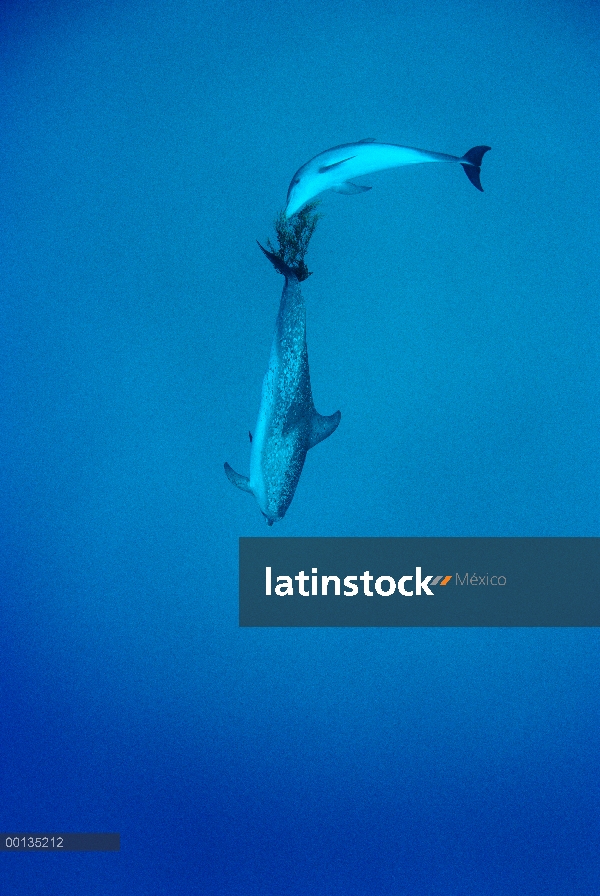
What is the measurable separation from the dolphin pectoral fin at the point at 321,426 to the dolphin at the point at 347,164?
2.09 feet

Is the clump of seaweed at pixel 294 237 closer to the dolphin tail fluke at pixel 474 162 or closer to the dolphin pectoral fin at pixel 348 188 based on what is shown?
the dolphin pectoral fin at pixel 348 188

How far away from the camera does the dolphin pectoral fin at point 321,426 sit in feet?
6.36

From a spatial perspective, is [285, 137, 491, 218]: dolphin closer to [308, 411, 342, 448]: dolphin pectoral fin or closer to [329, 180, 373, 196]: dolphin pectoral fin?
[329, 180, 373, 196]: dolphin pectoral fin

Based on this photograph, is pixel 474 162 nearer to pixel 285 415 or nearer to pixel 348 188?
pixel 348 188

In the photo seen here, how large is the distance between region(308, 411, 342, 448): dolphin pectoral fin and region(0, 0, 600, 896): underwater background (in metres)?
0.05

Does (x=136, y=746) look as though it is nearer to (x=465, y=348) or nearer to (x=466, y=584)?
(x=466, y=584)

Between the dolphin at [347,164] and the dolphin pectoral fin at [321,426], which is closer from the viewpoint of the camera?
the dolphin at [347,164]

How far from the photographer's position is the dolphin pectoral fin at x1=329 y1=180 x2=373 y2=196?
1.83m

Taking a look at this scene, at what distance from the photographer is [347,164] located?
5.87 ft

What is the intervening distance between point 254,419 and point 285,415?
0.19 m

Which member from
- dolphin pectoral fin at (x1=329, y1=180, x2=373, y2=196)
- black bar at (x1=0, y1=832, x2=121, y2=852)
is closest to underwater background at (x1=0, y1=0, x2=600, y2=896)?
black bar at (x1=0, y1=832, x2=121, y2=852)

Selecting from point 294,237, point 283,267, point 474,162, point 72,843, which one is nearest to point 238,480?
point 283,267

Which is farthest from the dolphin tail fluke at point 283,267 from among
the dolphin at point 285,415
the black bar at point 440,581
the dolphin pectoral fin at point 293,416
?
the black bar at point 440,581

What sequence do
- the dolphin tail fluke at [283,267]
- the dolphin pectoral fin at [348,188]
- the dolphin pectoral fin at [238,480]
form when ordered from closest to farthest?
the dolphin tail fluke at [283,267] → the dolphin pectoral fin at [348,188] → the dolphin pectoral fin at [238,480]
